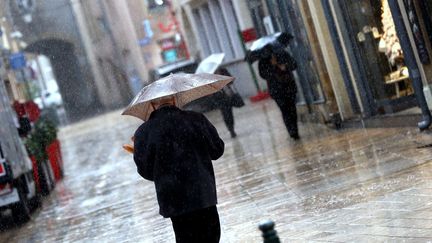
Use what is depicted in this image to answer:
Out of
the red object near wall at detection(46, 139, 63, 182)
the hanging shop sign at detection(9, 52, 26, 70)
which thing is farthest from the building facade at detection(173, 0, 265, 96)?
the red object near wall at detection(46, 139, 63, 182)

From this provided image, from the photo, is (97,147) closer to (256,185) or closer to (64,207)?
(64,207)

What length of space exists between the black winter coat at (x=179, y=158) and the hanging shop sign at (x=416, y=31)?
281 inches

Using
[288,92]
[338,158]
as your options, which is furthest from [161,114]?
[288,92]

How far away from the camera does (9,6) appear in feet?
239

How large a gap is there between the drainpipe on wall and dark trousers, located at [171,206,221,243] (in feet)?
22.4

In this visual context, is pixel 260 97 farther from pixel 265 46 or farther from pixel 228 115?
pixel 265 46

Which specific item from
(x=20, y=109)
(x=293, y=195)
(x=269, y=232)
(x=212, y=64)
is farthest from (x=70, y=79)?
(x=269, y=232)

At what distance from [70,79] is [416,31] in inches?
2464

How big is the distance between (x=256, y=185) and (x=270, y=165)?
6.16 ft

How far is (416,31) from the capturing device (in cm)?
1324

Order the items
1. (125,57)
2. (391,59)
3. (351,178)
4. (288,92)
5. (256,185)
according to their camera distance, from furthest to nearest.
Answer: (125,57) < (288,92) < (391,59) < (256,185) < (351,178)

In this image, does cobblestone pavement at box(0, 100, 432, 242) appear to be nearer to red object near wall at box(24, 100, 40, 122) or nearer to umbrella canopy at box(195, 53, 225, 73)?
umbrella canopy at box(195, 53, 225, 73)

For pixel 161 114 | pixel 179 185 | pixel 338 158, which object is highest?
pixel 161 114

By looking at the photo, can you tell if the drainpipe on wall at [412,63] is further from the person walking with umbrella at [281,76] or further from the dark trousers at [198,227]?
the dark trousers at [198,227]
